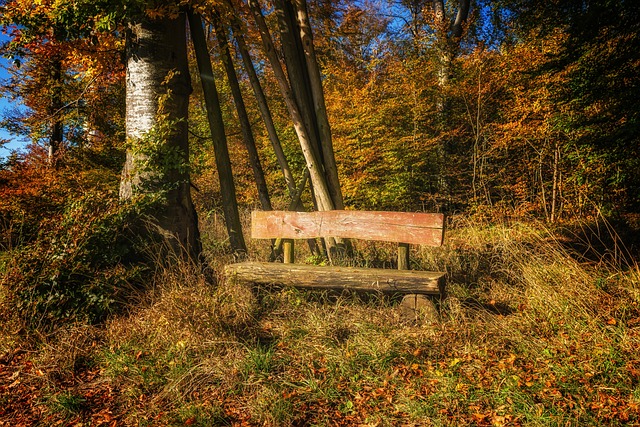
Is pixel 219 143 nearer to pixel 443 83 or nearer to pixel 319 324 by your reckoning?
pixel 319 324

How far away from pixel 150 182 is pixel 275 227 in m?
1.57

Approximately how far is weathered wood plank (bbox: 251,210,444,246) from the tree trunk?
96cm

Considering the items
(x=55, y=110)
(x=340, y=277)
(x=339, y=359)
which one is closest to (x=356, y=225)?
(x=340, y=277)

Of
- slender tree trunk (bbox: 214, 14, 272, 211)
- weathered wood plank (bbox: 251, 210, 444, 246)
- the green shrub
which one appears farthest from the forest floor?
slender tree trunk (bbox: 214, 14, 272, 211)

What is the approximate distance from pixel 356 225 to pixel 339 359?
142 centimetres

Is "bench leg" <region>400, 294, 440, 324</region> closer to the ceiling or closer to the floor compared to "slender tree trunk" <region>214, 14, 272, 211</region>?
closer to the floor

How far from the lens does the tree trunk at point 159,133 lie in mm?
4574

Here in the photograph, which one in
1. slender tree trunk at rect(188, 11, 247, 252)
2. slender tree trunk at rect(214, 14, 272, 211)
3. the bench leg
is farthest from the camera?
slender tree trunk at rect(214, 14, 272, 211)

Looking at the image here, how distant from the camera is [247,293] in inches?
165

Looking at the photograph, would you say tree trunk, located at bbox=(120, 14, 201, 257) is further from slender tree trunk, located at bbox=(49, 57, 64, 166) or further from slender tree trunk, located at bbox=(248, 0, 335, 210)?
slender tree trunk, located at bbox=(49, 57, 64, 166)

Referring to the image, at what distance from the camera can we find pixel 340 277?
383 cm

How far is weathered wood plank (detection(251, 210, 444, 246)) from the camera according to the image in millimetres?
3732

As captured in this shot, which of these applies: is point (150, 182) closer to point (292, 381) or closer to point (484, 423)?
point (292, 381)

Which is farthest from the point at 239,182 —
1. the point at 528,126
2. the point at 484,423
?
the point at 484,423
